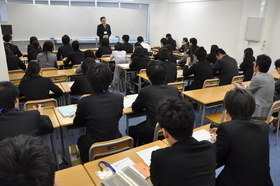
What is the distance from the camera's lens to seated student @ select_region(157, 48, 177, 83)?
4.41 metres

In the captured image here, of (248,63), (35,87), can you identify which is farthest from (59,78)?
(248,63)

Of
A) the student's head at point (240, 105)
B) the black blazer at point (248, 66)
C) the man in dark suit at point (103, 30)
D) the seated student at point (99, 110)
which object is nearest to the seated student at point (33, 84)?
the seated student at point (99, 110)

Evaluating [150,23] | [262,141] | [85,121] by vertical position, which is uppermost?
[150,23]

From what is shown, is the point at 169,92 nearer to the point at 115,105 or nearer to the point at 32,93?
the point at 115,105

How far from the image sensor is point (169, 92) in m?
2.56

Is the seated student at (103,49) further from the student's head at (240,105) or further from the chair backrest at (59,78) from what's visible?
the student's head at (240,105)

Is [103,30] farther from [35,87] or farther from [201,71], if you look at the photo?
[35,87]

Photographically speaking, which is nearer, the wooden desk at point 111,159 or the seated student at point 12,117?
the wooden desk at point 111,159

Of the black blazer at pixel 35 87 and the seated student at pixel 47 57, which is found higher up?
the seated student at pixel 47 57

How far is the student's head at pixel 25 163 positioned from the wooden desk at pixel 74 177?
0.86m

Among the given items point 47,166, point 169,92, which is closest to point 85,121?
point 169,92

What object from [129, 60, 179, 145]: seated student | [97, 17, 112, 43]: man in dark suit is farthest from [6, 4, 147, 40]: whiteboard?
[129, 60, 179, 145]: seated student

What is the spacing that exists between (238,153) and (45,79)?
276cm

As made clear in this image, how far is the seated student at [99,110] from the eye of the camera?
2.11m
